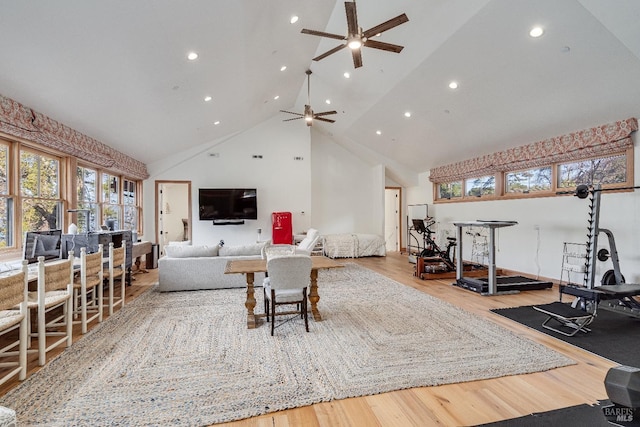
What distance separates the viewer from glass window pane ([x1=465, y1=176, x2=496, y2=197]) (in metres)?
7.23

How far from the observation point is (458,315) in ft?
12.9

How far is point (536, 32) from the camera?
147 inches

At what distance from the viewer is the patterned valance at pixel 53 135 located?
3543 millimetres

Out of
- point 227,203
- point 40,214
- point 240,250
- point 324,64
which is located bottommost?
point 240,250

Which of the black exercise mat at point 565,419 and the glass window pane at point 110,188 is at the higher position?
the glass window pane at point 110,188

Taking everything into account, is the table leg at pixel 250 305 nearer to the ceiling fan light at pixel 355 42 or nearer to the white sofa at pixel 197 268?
the white sofa at pixel 197 268

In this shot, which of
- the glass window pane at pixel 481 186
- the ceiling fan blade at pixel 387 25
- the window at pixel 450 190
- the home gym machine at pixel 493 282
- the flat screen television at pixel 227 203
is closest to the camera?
the ceiling fan blade at pixel 387 25

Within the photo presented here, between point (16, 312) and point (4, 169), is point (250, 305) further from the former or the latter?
point (4, 169)

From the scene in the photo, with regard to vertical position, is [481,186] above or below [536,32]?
below

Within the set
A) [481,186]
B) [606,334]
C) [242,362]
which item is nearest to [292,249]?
[242,362]

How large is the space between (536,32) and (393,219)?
7.75 meters

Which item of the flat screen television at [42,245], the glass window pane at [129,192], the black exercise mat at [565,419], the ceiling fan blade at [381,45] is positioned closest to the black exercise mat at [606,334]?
the black exercise mat at [565,419]

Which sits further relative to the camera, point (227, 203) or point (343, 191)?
point (343, 191)

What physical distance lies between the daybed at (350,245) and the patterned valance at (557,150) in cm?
298
